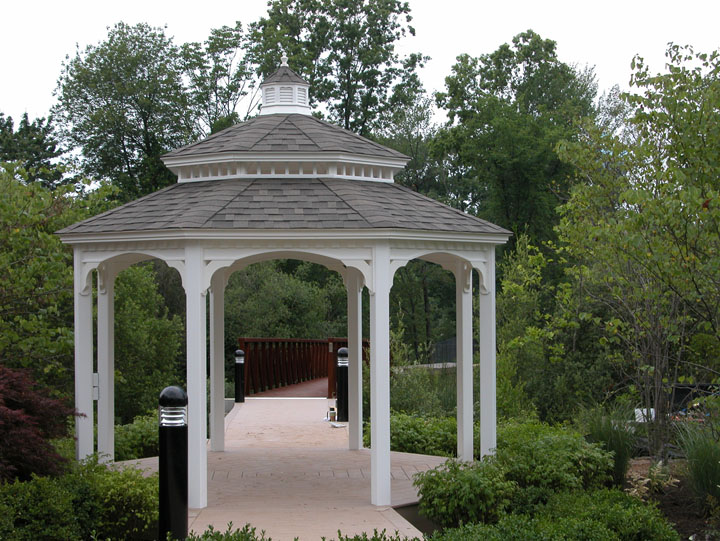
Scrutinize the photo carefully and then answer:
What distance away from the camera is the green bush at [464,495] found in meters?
8.07

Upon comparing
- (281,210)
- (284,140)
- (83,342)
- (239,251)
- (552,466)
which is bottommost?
(552,466)

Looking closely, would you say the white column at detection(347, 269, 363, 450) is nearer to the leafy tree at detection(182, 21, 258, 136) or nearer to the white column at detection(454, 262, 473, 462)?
the white column at detection(454, 262, 473, 462)

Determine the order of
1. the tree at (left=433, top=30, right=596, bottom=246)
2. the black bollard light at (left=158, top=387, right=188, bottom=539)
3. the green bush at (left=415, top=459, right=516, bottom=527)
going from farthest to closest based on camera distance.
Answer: the tree at (left=433, top=30, right=596, bottom=246) → the green bush at (left=415, top=459, right=516, bottom=527) → the black bollard light at (left=158, top=387, right=188, bottom=539)

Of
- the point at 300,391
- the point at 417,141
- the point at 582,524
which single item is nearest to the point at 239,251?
the point at 582,524

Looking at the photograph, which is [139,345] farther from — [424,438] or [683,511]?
[683,511]

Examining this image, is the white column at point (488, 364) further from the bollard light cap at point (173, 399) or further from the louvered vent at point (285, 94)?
the bollard light cap at point (173, 399)

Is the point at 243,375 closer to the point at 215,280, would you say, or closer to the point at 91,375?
the point at 215,280

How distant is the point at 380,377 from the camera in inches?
344

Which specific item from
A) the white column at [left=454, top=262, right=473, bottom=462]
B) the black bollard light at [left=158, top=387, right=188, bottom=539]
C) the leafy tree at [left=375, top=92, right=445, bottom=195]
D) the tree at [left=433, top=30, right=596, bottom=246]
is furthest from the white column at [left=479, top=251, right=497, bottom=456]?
the leafy tree at [left=375, top=92, right=445, bottom=195]

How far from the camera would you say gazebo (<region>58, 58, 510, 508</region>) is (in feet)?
28.2

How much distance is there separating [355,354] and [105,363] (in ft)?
11.0

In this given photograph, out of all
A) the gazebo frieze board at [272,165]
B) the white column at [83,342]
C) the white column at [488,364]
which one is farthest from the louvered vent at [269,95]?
the white column at [488,364]

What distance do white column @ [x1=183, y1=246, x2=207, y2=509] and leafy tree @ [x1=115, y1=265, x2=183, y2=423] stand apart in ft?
28.1

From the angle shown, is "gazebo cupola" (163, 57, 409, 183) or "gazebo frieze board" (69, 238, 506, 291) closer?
"gazebo frieze board" (69, 238, 506, 291)
